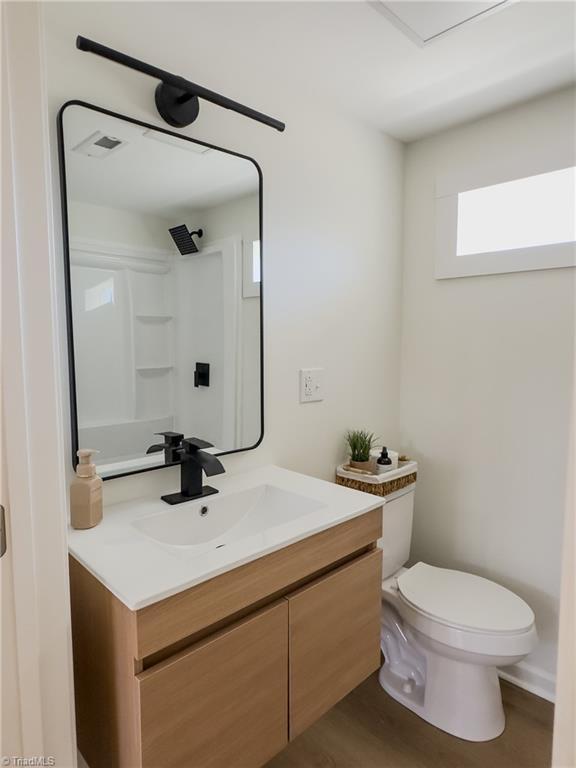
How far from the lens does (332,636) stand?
3.95ft

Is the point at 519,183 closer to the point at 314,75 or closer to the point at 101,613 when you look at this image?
the point at 314,75

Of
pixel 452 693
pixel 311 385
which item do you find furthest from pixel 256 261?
pixel 452 693

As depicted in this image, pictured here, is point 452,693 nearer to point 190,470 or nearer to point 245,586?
point 245,586

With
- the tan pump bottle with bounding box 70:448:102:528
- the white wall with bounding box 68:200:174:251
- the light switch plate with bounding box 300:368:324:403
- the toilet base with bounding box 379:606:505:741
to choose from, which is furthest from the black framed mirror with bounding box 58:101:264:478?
the toilet base with bounding box 379:606:505:741

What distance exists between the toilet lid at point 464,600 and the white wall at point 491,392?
0.23 metres

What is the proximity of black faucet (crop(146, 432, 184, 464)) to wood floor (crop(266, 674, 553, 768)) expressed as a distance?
1083mm

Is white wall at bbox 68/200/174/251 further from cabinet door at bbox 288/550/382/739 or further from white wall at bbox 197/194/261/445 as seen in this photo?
cabinet door at bbox 288/550/382/739

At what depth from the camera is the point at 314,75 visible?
1543mm

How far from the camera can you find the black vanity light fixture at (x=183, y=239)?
1.38 meters

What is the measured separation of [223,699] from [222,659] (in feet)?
0.28

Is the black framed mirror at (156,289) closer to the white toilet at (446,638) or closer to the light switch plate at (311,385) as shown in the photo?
the light switch plate at (311,385)

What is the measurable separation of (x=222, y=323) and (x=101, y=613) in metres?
0.89

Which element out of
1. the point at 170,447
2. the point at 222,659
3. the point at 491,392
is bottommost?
the point at 222,659

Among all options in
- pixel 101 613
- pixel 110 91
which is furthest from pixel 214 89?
pixel 101 613
